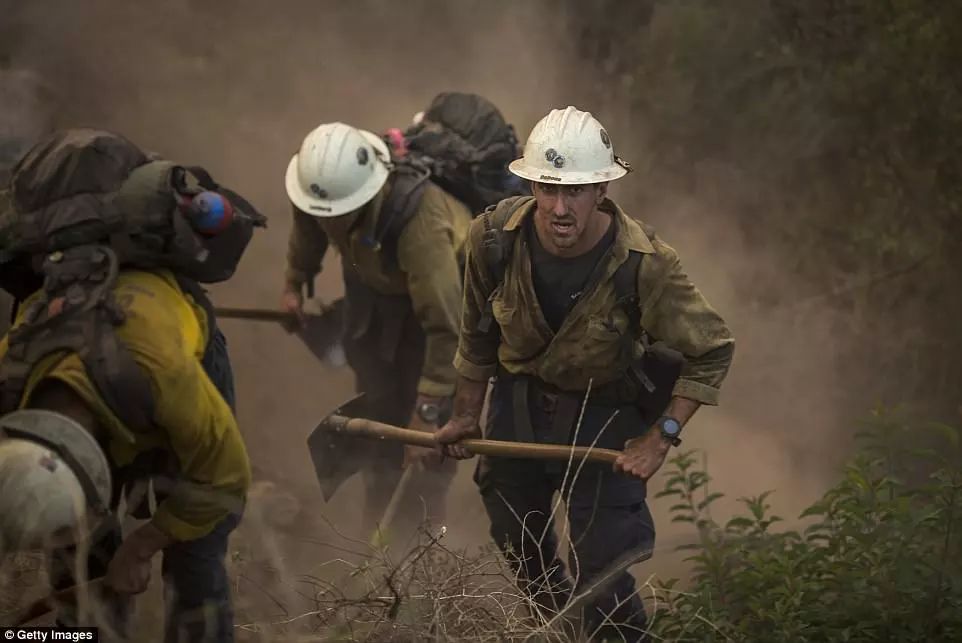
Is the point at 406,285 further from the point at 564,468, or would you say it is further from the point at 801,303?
the point at 801,303

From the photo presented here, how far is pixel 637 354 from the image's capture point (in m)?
3.99

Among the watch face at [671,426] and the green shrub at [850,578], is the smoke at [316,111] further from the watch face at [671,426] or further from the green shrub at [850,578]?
the watch face at [671,426]

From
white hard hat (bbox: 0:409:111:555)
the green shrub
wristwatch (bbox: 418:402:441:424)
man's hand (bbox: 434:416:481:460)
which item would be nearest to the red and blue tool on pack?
white hard hat (bbox: 0:409:111:555)

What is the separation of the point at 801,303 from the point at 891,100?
1358mm

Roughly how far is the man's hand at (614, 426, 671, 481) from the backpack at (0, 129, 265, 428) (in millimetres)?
1340

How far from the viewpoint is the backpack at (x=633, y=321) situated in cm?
381

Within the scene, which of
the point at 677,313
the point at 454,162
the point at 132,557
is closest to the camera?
the point at 132,557

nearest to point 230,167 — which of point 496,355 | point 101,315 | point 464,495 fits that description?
point 464,495

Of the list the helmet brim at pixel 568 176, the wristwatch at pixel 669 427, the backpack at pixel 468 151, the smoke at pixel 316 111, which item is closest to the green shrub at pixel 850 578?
the wristwatch at pixel 669 427

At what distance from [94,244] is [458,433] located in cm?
139

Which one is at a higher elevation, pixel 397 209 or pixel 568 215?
pixel 397 209

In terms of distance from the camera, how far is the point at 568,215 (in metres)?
3.78

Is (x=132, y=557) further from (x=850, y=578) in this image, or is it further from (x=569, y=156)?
(x=850, y=578)

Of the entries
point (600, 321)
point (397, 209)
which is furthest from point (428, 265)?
point (600, 321)
